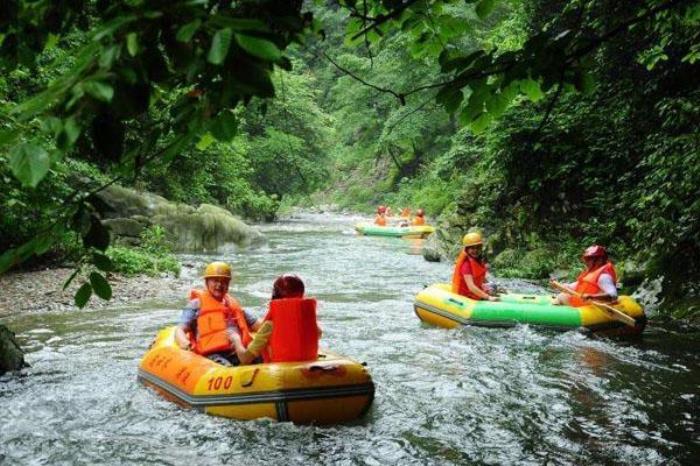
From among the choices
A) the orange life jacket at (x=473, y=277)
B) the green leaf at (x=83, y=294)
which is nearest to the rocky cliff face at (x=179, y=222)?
the orange life jacket at (x=473, y=277)

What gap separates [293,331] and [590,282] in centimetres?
478

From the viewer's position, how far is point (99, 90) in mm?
1525

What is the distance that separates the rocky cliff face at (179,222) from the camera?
16.1 meters

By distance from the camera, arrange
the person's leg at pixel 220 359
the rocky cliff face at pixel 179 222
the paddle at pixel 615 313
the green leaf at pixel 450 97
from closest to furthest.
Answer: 1. the green leaf at pixel 450 97
2. the person's leg at pixel 220 359
3. the paddle at pixel 615 313
4. the rocky cliff face at pixel 179 222

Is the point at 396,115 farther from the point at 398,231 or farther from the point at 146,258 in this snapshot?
the point at 146,258

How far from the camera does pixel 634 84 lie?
11.8 meters

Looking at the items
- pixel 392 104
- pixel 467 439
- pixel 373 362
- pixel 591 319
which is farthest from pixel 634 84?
pixel 392 104

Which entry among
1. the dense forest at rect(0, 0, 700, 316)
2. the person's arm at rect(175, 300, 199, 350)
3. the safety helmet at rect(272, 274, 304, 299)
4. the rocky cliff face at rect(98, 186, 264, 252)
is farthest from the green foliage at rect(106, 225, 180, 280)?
the safety helmet at rect(272, 274, 304, 299)

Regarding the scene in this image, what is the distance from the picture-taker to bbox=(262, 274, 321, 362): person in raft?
206 inches

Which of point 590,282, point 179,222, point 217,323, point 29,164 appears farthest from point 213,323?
point 179,222

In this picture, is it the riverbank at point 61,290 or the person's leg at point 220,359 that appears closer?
the person's leg at point 220,359

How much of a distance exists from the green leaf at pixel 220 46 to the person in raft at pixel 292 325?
380cm

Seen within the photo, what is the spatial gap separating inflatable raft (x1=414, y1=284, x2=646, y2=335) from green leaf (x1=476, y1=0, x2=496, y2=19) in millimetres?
5965

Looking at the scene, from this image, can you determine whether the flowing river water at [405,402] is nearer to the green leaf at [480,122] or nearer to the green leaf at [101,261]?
the green leaf at [480,122]
